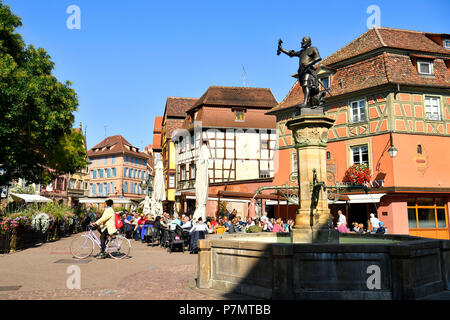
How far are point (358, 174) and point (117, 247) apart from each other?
14.3 metres

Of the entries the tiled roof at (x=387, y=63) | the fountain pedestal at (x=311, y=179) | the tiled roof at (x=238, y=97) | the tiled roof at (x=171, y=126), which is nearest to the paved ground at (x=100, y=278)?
the fountain pedestal at (x=311, y=179)

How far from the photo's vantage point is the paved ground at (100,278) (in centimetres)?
655

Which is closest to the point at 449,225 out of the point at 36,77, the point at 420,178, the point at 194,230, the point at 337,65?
the point at 420,178

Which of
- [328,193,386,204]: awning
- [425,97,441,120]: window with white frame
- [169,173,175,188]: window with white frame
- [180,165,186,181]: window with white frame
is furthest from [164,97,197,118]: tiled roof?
[425,97,441,120]: window with white frame

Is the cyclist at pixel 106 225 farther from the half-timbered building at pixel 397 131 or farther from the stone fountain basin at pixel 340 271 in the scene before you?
the half-timbered building at pixel 397 131

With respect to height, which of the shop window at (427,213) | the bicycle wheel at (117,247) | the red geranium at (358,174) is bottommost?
the bicycle wheel at (117,247)

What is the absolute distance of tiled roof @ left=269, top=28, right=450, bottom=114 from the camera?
21438 millimetres

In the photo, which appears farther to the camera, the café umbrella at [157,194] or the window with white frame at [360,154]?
the window with white frame at [360,154]

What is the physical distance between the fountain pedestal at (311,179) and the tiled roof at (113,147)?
61.5 meters

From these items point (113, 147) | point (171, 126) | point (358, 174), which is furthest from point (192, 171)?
point (113, 147)

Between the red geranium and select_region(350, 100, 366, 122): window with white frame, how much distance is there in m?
2.84

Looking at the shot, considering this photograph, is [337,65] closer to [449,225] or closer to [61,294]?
[449,225]

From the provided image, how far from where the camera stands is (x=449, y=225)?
2055 centimetres

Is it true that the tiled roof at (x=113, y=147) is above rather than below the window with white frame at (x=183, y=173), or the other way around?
above
